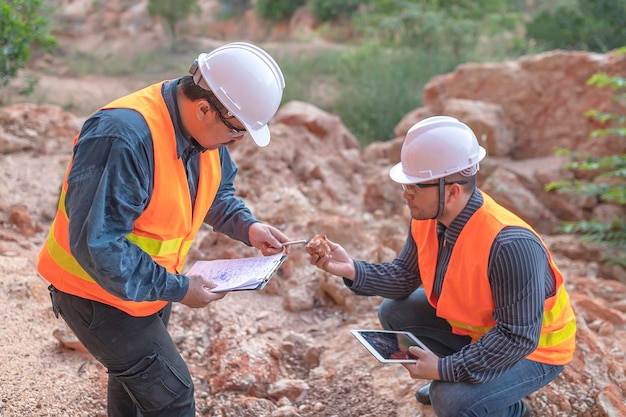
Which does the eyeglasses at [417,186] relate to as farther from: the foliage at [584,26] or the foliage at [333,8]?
the foliage at [333,8]

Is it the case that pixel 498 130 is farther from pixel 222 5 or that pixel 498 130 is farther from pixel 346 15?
pixel 222 5

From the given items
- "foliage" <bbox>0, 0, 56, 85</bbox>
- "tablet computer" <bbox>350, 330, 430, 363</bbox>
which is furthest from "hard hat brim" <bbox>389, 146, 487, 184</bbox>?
"foliage" <bbox>0, 0, 56, 85</bbox>

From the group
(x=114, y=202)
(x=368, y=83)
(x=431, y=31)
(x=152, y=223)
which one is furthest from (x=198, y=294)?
(x=431, y=31)

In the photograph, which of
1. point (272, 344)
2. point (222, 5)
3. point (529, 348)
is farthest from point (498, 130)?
point (222, 5)

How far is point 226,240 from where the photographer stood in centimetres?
487

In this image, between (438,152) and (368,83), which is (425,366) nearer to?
(438,152)

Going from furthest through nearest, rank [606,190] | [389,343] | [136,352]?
[606,190] → [389,343] → [136,352]

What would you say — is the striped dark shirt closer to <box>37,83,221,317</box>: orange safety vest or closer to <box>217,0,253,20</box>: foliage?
<box>37,83,221,317</box>: orange safety vest

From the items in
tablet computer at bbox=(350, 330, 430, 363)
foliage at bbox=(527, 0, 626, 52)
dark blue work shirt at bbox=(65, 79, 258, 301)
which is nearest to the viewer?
dark blue work shirt at bbox=(65, 79, 258, 301)

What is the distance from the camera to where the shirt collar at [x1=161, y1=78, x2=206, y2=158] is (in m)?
2.41

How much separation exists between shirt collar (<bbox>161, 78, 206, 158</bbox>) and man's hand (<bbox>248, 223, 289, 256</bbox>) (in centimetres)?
62

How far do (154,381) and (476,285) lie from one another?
128 centimetres

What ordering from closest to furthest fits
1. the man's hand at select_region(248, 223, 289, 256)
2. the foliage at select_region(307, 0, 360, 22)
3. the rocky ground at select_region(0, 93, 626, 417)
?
the man's hand at select_region(248, 223, 289, 256), the rocky ground at select_region(0, 93, 626, 417), the foliage at select_region(307, 0, 360, 22)

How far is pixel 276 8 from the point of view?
67.6 feet
